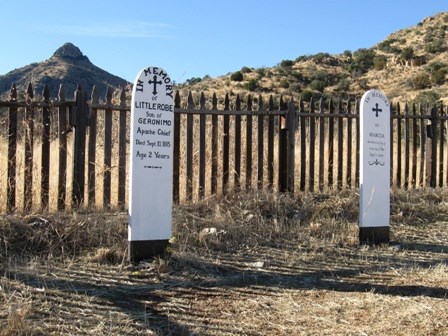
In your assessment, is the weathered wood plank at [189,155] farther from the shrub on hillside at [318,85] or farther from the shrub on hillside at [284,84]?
the shrub on hillside at [284,84]

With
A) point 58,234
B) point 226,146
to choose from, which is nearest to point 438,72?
point 226,146

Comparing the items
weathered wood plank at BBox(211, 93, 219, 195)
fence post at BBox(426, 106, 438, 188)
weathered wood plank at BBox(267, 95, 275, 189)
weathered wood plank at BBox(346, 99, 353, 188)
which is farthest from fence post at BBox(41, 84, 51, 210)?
fence post at BBox(426, 106, 438, 188)

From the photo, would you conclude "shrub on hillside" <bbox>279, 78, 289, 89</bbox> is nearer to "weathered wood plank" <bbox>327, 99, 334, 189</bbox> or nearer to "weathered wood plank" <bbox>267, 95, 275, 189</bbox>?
"weathered wood plank" <bbox>327, 99, 334, 189</bbox>

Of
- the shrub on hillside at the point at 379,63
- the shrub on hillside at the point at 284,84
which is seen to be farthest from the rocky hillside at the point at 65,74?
the shrub on hillside at the point at 379,63

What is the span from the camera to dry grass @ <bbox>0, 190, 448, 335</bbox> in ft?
13.1

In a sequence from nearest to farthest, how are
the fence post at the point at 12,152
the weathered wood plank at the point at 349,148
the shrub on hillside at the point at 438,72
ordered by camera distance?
the fence post at the point at 12,152 < the weathered wood plank at the point at 349,148 < the shrub on hillside at the point at 438,72

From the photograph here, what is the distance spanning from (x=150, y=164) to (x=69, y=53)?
46.1m

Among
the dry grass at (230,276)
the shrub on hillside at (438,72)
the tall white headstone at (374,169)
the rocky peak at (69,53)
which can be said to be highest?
the rocky peak at (69,53)

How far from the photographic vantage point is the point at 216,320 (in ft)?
13.4

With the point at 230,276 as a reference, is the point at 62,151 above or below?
above

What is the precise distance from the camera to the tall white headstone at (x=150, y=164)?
5484 millimetres

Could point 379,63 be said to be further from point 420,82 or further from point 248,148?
point 248,148

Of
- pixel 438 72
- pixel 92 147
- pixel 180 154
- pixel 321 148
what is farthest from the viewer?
pixel 438 72

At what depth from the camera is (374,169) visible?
7078 millimetres
